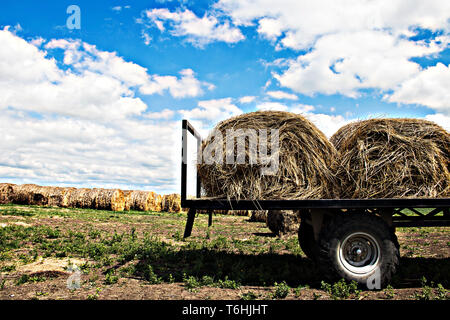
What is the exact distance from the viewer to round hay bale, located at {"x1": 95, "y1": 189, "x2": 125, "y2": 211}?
23953 millimetres

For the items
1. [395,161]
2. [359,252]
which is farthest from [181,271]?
[395,161]

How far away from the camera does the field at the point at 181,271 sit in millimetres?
4859

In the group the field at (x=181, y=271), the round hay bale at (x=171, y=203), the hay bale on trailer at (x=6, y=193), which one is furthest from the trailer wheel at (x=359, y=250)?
the hay bale on trailer at (x=6, y=193)

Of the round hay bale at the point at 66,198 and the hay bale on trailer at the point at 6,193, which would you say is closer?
the round hay bale at the point at 66,198

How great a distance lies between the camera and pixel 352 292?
16.0ft

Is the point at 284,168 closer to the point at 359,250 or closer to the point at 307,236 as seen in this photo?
the point at 359,250

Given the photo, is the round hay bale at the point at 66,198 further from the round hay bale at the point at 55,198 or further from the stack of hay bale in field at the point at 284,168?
the stack of hay bale in field at the point at 284,168

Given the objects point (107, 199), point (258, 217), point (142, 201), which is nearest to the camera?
point (258, 217)

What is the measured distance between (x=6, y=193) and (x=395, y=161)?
27.4 meters

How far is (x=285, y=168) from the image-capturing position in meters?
5.59

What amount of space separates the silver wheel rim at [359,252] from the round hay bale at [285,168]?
0.82 meters
